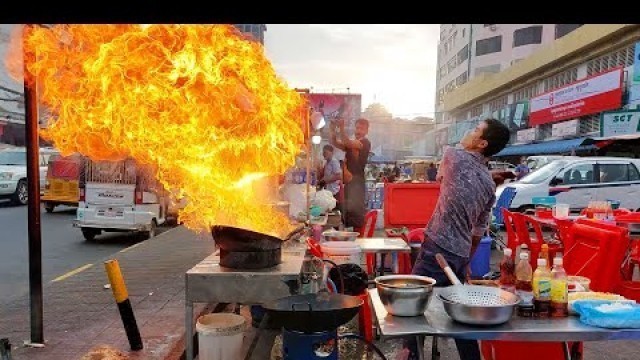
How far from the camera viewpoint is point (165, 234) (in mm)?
12656

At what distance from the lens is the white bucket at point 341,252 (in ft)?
18.6

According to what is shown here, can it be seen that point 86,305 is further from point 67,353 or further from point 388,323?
point 388,323

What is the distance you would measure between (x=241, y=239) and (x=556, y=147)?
76.9 ft

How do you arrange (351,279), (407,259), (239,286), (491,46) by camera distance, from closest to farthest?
(239,286)
(351,279)
(407,259)
(491,46)

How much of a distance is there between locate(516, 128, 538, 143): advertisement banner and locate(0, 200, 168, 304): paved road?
77.7 feet

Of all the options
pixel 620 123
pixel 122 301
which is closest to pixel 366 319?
pixel 122 301

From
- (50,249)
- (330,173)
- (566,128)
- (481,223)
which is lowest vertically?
(50,249)

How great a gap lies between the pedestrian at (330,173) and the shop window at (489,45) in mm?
46753

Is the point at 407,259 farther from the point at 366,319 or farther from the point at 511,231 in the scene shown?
the point at 511,231

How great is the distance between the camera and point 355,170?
909 cm

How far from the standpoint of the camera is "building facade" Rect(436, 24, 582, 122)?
163 ft

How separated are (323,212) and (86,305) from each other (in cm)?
404

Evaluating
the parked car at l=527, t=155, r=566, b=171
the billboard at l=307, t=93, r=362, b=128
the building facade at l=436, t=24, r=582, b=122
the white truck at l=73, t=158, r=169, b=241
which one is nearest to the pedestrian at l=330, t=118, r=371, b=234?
the white truck at l=73, t=158, r=169, b=241

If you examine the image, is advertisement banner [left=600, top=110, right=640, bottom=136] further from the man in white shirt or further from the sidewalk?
the sidewalk
